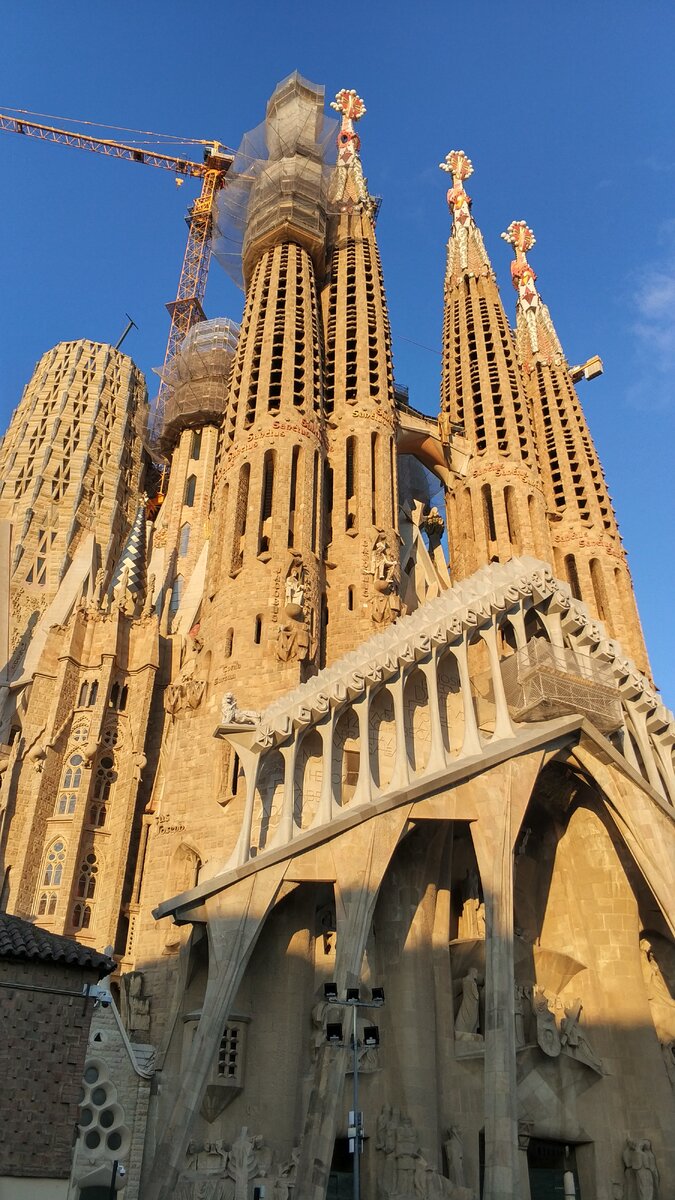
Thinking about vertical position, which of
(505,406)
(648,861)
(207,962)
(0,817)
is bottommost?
(207,962)

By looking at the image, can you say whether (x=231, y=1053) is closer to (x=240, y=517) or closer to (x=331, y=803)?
(x=331, y=803)

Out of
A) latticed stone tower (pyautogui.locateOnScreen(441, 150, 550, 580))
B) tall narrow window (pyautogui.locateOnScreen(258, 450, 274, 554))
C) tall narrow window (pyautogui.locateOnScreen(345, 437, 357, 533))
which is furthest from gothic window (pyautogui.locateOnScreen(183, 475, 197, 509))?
latticed stone tower (pyautogui.locateOnScreen(441, 150, 550, 580))

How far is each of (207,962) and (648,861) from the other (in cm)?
1074

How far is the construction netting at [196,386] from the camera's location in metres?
39.6

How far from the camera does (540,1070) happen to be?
887 inches

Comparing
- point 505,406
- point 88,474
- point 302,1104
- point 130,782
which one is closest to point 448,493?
point 505,406

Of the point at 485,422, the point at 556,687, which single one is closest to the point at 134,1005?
the point at 556,687

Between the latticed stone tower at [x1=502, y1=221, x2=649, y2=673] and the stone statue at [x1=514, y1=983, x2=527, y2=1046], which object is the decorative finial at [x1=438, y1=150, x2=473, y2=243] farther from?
the stone statue at [x1=514, y1=983, x2=527, y2=1046]

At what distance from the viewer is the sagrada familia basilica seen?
1941cm

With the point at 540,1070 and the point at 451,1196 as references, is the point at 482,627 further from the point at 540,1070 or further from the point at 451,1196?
the point at 451,1196

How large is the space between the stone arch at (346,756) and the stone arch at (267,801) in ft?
4.51

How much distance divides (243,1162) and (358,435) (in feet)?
73.1

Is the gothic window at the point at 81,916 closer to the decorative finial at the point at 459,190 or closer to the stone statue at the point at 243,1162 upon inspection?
the stone statue at the point at 243,1162

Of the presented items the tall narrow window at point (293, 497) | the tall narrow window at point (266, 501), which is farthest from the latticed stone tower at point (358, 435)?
the tall narrow window at point (266, 501)
